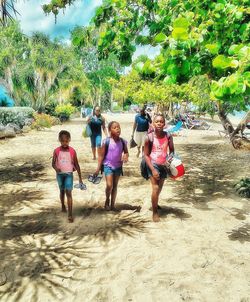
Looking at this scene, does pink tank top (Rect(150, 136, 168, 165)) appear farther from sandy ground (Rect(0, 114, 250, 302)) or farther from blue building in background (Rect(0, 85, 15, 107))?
blue building in background (Rect(0, 85, 15, 107))

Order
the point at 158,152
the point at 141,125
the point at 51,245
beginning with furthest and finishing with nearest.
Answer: the point at 141,125
the point at 158,152
the point at 51,245

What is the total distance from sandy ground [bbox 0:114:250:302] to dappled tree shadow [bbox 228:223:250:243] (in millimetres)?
15

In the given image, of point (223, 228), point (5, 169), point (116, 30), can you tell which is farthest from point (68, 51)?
point (223, 228)

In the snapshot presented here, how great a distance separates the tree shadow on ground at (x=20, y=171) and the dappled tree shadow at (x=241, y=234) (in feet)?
16.6

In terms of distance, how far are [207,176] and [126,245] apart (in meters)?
4.86

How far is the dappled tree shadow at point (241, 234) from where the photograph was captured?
4594 mm

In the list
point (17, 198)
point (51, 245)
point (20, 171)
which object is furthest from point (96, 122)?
point (51, 245)

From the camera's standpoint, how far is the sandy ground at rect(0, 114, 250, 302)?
3367mm

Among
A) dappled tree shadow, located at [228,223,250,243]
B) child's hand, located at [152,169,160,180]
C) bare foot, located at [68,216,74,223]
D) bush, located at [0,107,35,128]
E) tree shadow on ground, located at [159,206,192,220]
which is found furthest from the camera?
bush, located at [0,107,35,128]

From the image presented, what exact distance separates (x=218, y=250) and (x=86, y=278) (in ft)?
5.88

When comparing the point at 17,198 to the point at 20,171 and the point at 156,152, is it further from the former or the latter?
the point at 156,152

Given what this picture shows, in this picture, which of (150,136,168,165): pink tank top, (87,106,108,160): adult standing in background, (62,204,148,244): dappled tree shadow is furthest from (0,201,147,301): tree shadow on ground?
(87,106,108,160): adult standing in background

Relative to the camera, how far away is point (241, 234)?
188 inches

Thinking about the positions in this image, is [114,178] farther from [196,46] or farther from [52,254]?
[196,46]
